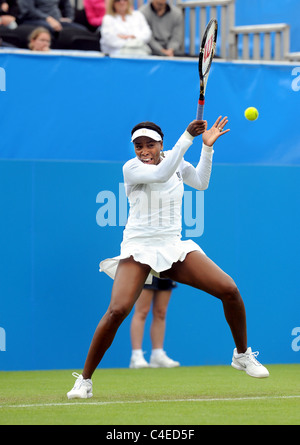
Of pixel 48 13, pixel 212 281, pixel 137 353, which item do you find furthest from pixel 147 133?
pixel 48 13

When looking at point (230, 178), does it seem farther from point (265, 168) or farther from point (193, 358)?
point (193, 358)

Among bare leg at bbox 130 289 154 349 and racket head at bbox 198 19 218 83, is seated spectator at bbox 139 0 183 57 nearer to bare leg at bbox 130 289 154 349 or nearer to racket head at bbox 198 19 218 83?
bare leg at bbox 130 289 154 349

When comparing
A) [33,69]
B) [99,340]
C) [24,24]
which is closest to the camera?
[99,340]

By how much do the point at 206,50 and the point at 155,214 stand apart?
48.1 inches

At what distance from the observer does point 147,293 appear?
928 centimetres

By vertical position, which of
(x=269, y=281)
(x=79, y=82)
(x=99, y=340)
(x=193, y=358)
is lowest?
(x=99, y=340)

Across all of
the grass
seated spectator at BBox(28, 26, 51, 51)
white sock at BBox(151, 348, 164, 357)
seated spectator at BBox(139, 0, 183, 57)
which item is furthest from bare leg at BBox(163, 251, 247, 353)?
seated spectator at BBox(139, 0, 183, 57)

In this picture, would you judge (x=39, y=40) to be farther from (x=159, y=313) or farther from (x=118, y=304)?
(x=118, y=304)

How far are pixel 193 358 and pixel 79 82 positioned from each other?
3.09 m

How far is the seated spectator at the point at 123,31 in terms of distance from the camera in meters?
11.6

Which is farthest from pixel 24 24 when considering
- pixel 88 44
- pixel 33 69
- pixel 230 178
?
pixel 230 178

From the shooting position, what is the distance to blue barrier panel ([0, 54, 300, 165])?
389 inches

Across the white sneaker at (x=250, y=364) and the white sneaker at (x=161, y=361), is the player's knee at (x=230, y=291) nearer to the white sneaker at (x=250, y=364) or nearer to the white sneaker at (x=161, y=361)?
the white sneaker at (x=250, y=364)

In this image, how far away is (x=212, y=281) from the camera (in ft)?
20.5
